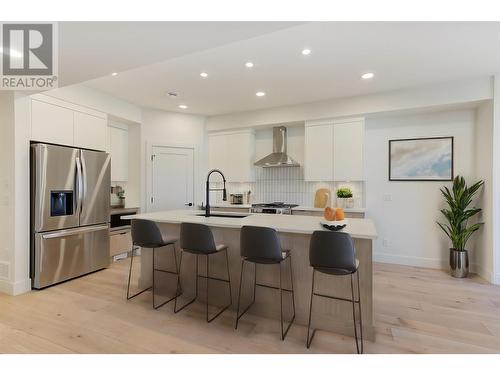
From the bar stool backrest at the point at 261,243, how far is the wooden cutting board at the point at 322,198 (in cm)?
272

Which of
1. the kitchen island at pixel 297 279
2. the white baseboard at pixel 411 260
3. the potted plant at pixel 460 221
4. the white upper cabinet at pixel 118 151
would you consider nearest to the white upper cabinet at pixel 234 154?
the white upper cabinet at pixel 118 151

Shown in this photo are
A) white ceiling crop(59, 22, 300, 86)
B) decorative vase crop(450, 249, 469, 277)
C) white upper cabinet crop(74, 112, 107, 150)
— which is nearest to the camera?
white ceiling crop(59, 22, 300, 86)

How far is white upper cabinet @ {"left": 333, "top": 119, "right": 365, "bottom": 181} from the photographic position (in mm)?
4441

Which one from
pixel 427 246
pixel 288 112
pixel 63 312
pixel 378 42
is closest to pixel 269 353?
pixel 63 312

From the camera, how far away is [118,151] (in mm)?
4934

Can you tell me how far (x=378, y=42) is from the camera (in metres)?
2.67

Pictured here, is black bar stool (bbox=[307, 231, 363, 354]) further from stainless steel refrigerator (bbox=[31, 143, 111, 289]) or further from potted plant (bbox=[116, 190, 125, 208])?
potted plant (bbox=[116, 190, 125, 208])

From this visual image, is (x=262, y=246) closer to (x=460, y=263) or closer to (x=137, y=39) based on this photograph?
(x=137, y=39)

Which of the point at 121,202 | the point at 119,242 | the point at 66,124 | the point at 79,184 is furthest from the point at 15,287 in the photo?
the point at 66,124

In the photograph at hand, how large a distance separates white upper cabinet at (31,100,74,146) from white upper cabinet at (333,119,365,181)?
4130mm

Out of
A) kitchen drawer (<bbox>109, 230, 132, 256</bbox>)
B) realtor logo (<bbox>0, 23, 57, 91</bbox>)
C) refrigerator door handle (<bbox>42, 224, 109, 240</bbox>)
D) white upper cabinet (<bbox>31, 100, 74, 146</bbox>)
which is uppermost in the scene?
realtor logo (<bbox>0, 23, 57, 91</bbox>)

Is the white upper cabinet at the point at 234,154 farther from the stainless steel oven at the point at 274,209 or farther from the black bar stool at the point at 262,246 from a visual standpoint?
the black bar stool at the point at 262,246

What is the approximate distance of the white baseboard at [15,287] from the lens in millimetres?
3138

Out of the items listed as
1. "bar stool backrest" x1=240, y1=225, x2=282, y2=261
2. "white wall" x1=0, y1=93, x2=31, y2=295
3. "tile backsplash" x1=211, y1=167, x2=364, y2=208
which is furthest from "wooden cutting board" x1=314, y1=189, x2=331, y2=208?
"white wall" x1=0, y1=93, x2=31, y2=295
